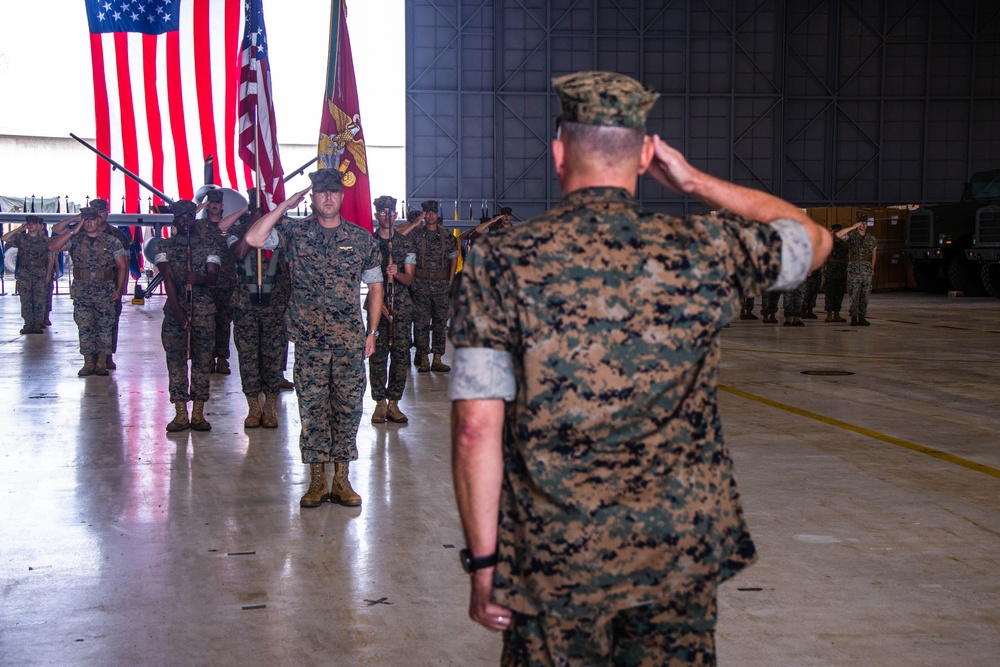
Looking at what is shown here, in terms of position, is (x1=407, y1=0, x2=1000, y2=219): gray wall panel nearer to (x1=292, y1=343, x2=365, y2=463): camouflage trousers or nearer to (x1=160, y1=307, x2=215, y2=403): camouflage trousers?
(x1=160, y1=307, x2=215, y2=403): camouflage trousers

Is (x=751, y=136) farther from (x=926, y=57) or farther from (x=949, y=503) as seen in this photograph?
(x=949, y=503)

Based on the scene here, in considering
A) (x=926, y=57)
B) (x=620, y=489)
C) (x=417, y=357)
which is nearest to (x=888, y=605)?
(x=620, y=489)

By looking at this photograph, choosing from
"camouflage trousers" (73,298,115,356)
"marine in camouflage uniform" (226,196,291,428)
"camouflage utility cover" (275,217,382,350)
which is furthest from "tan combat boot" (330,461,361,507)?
"camouflage trousers" (73,298,115,356)

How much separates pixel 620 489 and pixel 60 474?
5924mm

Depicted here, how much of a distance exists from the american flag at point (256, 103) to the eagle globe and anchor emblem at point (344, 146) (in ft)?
1.70

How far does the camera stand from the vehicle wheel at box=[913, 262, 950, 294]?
2830 centimetres

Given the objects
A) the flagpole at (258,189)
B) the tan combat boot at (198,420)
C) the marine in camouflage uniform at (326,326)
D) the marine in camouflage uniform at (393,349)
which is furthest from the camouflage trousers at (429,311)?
the marine in camouflage uniform at (326,326)

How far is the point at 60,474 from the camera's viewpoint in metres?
7.11

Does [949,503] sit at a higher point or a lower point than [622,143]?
lower

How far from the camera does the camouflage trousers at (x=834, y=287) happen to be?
1953 cm

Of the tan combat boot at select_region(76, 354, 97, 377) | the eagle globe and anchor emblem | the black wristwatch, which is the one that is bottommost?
the tan combat boot at select_region(76, 354, 97, 377)

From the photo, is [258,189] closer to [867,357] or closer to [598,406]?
[598,406]

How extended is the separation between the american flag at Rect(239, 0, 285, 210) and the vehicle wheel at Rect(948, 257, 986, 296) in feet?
73.0

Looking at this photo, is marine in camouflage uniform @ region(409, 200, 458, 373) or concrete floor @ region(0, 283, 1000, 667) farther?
marine in camouflage uniform @ region(409, 200, 458, 373)
